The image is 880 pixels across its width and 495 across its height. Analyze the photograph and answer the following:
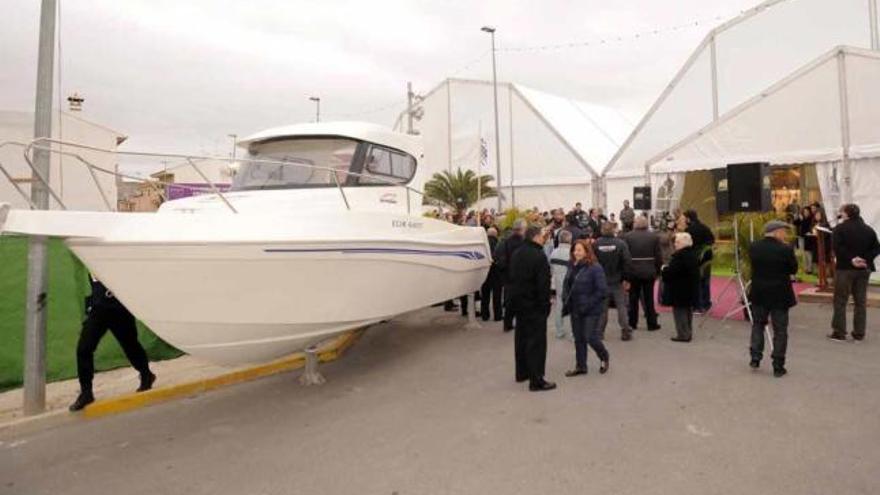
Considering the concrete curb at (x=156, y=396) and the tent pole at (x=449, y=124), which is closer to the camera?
the concrete curb at (x=156, y=396)

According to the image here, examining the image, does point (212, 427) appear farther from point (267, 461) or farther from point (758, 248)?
point (758, 248)

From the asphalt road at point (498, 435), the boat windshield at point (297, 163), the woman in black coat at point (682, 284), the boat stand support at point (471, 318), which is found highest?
the boat windshield at point (297, 163)

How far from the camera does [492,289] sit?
890 cm

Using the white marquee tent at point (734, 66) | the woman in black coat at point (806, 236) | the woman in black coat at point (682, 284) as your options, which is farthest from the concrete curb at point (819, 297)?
the white marquee tent at point (734, 66)

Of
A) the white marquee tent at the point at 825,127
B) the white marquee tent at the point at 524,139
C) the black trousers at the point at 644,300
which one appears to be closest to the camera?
the black trousers at the point at 644,300

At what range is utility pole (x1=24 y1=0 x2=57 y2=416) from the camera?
16.7 feet

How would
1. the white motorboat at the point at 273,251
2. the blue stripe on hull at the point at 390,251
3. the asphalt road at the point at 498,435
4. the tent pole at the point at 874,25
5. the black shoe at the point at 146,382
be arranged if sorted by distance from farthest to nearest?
the tent pole at the point at 874,25 < the black shoe at the point at 146,382 < the blue stripe on hull at the point at 390,251 < the white motorboat at the point at 273,251 < the asphalt road at the point at 498,435

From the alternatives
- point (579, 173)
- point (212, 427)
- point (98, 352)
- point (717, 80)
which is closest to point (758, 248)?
point (212, 427)

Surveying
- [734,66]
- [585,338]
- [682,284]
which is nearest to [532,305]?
[585,338]

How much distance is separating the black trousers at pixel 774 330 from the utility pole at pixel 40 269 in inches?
261

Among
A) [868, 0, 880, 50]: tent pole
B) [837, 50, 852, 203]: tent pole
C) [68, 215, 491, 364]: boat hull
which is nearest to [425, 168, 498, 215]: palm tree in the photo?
[868, 0, 880, 50]: tent pole

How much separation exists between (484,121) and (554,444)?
23.0m

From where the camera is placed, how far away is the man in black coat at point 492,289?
28.4 ft

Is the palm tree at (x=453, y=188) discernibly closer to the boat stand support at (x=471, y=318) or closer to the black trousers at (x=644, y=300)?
the boat stand support at (x=471, y=318)
